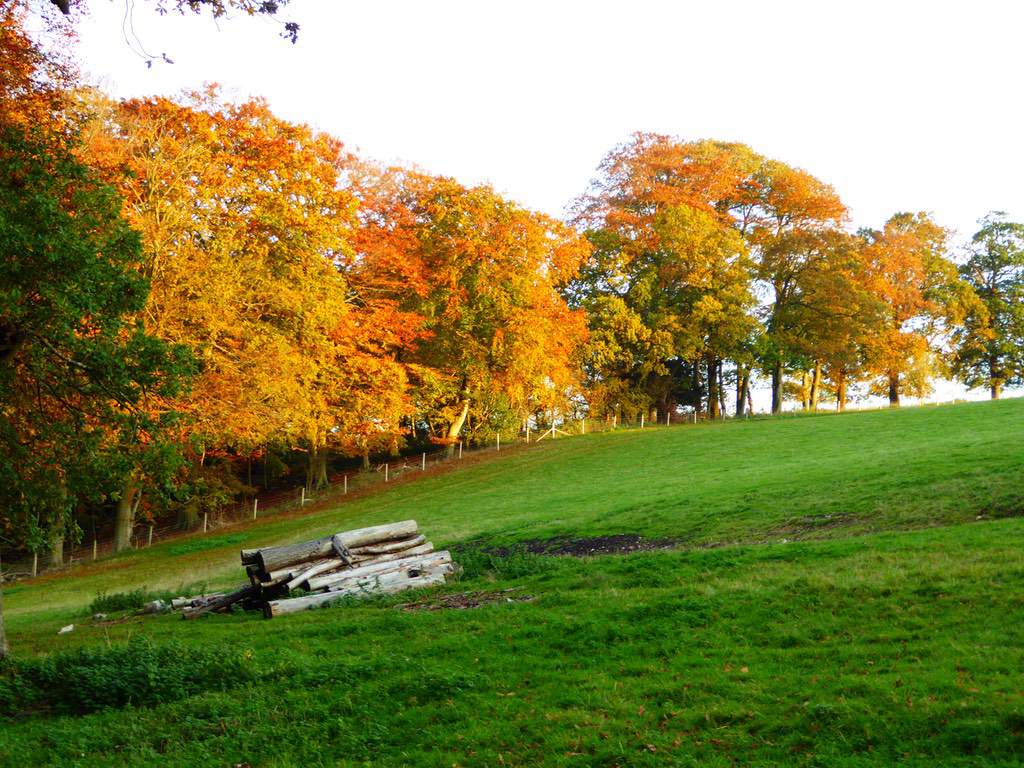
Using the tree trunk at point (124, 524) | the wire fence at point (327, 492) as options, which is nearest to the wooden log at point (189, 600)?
the wire fence at point (327, 492)

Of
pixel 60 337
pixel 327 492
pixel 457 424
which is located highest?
pixel 60 337

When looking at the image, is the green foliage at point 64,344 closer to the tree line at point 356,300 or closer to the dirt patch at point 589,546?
the tree line at point 356,300

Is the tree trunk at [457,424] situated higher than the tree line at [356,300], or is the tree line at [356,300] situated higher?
the tree line at [356,300]

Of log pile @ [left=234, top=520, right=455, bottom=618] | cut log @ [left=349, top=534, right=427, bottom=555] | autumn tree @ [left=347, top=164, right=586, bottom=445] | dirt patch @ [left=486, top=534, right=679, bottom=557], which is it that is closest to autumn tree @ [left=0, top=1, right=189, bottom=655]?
log pile @ [left=234, top=520, right=455, bottom=618]

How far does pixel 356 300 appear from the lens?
40.2 meters

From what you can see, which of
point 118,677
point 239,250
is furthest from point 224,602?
point 239,250

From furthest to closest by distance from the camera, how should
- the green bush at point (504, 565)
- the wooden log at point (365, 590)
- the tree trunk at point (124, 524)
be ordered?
the tree trunk at point (124, 524)
the green bush at point (504, 565)
the wooden log at point (365, 590)

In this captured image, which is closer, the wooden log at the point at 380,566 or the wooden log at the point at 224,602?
the wooden log at the point at 380,566

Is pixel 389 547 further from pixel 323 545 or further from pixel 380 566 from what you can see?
pixel 323 545

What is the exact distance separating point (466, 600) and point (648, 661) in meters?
5.33

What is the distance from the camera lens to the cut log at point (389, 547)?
1623 cm

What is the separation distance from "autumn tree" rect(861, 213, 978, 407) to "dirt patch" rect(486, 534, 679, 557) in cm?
3737

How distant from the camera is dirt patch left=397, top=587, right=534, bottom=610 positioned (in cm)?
1310

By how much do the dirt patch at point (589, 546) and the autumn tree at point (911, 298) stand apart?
1471 inches
